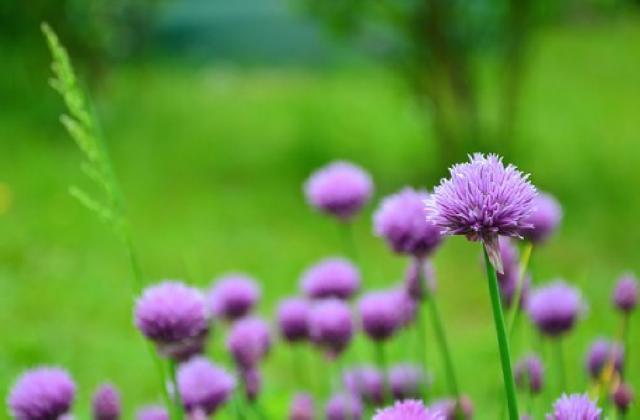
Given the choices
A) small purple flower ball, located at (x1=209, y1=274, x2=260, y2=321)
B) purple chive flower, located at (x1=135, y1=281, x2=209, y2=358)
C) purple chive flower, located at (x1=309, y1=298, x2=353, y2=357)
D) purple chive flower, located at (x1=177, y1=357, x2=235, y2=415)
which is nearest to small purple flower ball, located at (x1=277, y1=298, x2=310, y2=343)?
small purple flower ball, located at (x1=209, y1=274, x2=260, y2=321)

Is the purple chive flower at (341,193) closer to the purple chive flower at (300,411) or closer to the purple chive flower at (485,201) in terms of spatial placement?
the purple chive flower at (300,411)

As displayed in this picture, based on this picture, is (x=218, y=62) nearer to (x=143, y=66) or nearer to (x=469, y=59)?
(x=143, y=66)

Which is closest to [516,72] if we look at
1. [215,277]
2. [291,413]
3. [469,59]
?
[469,59]

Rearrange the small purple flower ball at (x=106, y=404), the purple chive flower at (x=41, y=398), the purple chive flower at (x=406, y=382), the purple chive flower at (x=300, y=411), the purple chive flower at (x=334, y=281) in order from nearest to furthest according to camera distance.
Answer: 1. the purple chive flower at (x=41, y=398)
2. the small purple flower ball at (x=106, y=404)
3. the purple chive flower at (x=300, y=411)
4. the purple chive flower at (x=406, y=382)
5. the purple chive flower at (x=334, y=281)

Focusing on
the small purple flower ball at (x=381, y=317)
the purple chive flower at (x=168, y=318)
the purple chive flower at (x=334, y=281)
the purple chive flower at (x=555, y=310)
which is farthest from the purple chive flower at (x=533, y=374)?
the purple chive flower at (x=168, y=318)

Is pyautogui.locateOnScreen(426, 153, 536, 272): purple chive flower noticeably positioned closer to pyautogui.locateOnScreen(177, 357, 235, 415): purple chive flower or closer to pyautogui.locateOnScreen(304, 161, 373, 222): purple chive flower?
pyautogui.locateOnScreen(177, 357, 235, 415): purple chive flower

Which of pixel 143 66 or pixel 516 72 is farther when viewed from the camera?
pixel 143 66

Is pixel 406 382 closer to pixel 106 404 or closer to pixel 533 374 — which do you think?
pixel 533 374
